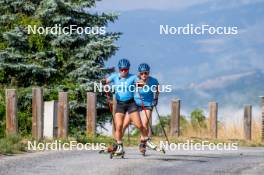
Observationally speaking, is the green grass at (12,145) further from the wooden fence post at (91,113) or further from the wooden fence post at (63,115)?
the wooden fence post at (91,113)

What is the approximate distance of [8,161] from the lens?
18.0 meters

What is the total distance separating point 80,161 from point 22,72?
1601cm

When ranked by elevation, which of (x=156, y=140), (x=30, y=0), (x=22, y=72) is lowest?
(x=156, y=140)

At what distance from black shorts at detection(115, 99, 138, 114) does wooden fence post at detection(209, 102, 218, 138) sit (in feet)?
38.6

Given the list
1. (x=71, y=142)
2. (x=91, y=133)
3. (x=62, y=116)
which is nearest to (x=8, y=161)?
(x=71, y=142)

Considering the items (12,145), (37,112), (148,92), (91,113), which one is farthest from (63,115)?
(148,92)

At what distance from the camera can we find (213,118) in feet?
102

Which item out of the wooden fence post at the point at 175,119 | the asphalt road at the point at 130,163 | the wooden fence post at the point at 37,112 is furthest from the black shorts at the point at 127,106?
the wooden fence post at the point at 175,119

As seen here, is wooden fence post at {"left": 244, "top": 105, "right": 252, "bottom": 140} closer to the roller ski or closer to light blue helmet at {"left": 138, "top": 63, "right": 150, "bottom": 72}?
light blue helmet at {"left": 138, "top": 63, "right": 150, "bottom": 72}

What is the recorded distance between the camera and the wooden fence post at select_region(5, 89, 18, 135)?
81.3 ft

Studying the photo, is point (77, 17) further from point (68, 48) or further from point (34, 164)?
point (34, 164)

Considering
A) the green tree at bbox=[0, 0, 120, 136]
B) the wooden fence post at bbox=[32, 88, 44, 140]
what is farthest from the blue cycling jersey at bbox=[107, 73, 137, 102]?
the green tree at bbox=[0, 0, 120, 136]

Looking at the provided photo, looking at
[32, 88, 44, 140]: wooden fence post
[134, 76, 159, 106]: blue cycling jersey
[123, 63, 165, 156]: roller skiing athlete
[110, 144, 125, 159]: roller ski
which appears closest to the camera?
[110, 144, 125, 159]: roller ski

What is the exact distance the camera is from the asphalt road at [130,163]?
16.2 metres
